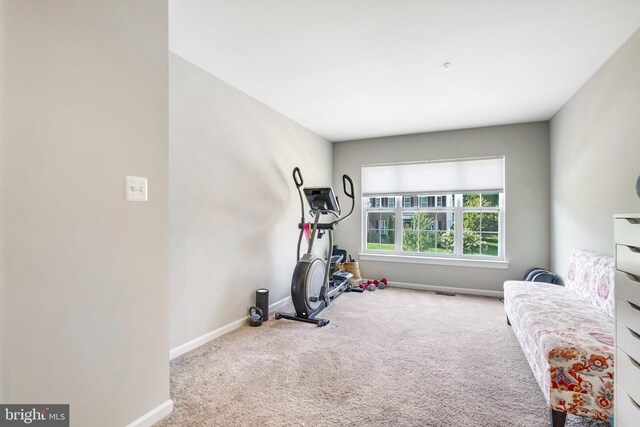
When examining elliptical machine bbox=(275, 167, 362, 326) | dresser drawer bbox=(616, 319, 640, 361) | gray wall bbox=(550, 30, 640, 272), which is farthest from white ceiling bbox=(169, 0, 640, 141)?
dresser drawer bbox=(616, 319, 640, 361)

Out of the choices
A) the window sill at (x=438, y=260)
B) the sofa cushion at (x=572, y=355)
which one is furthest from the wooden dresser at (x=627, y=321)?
the window sill at (x=438, y=260)

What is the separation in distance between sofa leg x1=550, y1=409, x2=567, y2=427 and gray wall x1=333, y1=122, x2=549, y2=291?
9.55 feet

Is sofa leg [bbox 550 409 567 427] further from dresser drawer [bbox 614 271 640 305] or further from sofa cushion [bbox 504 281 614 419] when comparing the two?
dresser drawer [bbox 614 271 640 305]

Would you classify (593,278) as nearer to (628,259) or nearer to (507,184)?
(628,259)

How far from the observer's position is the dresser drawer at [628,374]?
1.15 meters

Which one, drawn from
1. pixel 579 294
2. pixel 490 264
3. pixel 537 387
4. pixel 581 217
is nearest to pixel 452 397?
pixel 537 387

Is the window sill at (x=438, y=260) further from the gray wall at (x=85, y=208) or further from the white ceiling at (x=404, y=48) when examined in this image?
the gray wall at (x=85, y=208)

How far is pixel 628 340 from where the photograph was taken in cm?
121

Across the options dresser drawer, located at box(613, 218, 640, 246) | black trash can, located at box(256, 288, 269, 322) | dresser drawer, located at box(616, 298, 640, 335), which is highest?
dresser drawer, located at box(613, 218, 640, 246)

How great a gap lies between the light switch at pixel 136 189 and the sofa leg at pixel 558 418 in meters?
2.41

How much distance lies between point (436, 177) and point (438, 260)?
1.27 metres

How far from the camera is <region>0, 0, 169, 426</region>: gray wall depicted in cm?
113

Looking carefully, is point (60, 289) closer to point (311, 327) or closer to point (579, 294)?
point (311, 327)

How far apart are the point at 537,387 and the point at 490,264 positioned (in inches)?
97.0
